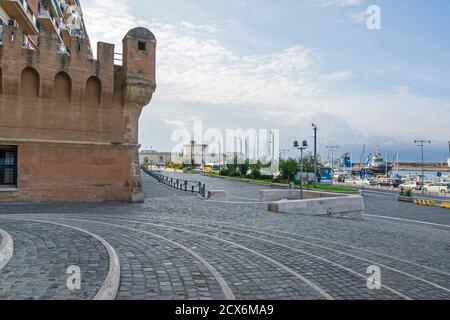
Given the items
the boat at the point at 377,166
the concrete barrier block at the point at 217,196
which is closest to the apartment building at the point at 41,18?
the concrete barrier block at the point at 217,196

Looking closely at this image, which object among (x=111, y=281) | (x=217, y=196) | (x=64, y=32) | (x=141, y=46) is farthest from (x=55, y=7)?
(x=111, y=281)

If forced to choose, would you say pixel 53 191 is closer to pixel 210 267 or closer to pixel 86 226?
pixel 86 226

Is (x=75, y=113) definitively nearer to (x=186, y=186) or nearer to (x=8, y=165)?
(x=8, y=165)

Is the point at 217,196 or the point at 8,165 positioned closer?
the point at 8,165

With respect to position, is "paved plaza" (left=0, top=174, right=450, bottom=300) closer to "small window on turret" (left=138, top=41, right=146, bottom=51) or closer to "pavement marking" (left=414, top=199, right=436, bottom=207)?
"small window on turret" (left=138, top=41, right=146, bottom=51)

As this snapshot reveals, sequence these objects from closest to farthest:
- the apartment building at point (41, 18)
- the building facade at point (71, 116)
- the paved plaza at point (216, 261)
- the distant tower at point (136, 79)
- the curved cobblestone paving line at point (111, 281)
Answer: the curved cobblestone paving line at point (111, 281), the paved plaza at point (216, 261), the building facade at point (71, 116), the distant tower at point (136, 79), the apartment building at point (41, 18)

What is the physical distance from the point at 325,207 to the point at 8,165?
605 inches

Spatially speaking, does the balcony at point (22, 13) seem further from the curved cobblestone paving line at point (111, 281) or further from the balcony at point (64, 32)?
the curved cobblestone paving line at point (111, 281)

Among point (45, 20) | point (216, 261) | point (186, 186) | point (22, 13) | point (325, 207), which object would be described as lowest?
point (325, 207)

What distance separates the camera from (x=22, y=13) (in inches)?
984

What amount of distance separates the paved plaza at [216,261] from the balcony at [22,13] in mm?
20096

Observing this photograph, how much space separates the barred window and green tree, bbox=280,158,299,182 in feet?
103

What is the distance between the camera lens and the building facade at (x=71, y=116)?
16297 millimetres
